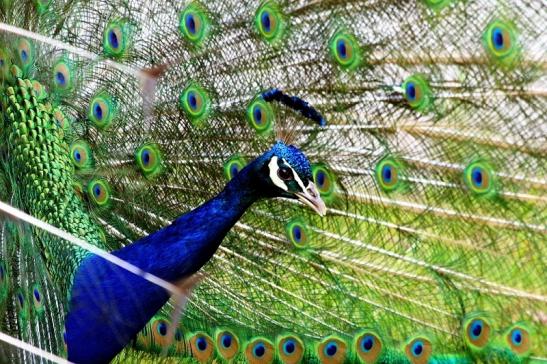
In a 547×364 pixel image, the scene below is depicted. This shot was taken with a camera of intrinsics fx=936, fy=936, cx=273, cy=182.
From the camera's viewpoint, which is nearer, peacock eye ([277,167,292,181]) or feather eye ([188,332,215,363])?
peacock eye ([277,167,292,181])

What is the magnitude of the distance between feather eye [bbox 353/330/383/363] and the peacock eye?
58 centimetres

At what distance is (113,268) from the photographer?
217 centimetres

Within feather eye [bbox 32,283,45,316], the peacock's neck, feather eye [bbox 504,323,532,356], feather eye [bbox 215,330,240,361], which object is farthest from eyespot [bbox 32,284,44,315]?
feather eye [bbox 504,323,532,356]

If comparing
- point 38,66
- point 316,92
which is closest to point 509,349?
point 316,92

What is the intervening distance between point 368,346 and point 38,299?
0.82 m

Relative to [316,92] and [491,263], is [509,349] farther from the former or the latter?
[316,92]

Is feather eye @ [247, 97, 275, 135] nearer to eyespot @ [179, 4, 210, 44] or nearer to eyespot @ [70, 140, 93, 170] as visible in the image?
eyespot @ [179, 4, 210, 44]

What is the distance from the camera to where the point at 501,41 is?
202cm

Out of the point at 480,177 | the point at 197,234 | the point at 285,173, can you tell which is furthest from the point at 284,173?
the point at 480,177

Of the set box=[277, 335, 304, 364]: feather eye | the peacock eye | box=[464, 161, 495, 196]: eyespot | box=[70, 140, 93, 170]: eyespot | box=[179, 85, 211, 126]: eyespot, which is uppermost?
box=[464, 161, 495, 196]: eyespot

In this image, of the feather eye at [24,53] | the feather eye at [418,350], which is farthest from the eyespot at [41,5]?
the feather eye at [418,350]

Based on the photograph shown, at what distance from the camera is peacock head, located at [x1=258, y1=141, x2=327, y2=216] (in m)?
1.93

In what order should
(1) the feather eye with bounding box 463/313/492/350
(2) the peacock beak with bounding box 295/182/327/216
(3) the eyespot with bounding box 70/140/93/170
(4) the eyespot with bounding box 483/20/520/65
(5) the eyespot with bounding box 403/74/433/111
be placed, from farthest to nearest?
1. (3) the eyespot with bounding box 70/140/93/170
2. (1) the feather eye with bounding box 463/313/492/350
3. (5) the eyespot with bounding box 403/74/433/111
4. (4) the eyespot with bounding box 483/20/520/65
5. (2) the peacock beak with bounding box 295/182/327/216

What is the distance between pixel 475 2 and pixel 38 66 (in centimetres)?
111
